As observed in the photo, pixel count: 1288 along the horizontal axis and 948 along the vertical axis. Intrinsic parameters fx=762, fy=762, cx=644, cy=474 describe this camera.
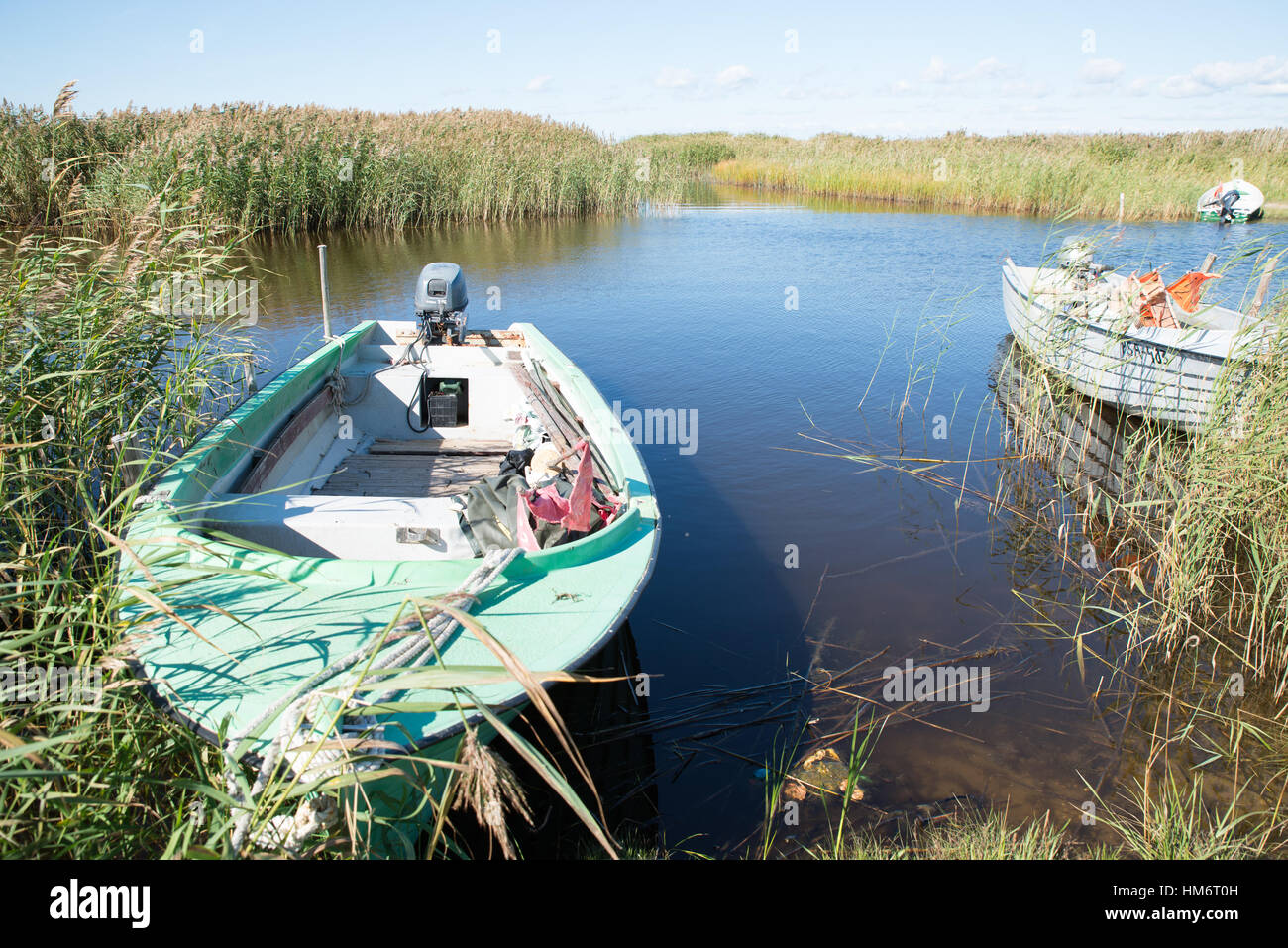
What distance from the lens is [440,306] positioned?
20.1 ft

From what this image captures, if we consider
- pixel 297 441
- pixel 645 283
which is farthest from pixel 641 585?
pixel 645 283

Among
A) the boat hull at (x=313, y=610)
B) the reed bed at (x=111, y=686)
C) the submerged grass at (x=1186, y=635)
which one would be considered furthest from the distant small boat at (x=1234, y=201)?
the reed bed at (x=111, y=686)

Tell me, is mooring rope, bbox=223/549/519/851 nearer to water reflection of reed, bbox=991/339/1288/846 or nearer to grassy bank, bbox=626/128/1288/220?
water reflection of reed, bbox=991/339/1288/846

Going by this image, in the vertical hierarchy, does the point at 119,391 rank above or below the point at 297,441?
above

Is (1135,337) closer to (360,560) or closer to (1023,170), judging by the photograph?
(360,560)

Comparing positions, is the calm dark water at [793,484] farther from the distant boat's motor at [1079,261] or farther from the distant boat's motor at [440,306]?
the distant boat's motor at [440,306]

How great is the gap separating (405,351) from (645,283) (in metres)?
7.46

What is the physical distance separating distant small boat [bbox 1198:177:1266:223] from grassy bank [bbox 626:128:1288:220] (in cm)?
67

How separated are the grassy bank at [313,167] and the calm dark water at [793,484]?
3.19 ft

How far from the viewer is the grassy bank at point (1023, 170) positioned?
19422mm

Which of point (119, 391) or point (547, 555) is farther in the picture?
point (119, 391)

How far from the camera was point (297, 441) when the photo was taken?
15.5ft

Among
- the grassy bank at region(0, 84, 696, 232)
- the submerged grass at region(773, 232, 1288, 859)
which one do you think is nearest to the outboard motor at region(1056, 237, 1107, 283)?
the submerged grass at region(773, 232, 1288, 859)
